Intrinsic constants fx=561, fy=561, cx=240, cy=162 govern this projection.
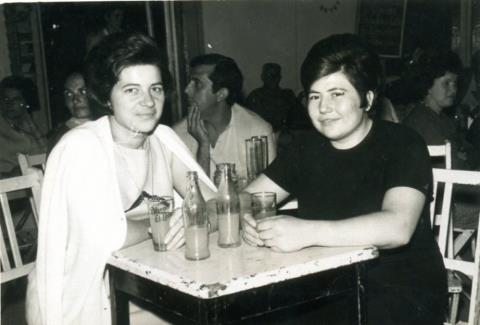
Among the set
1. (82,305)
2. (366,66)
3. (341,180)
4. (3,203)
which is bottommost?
(82,305)

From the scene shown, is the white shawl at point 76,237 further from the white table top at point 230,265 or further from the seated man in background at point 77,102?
the seated man in background at point 77,102

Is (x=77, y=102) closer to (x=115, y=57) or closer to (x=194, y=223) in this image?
(x=115, y=57)

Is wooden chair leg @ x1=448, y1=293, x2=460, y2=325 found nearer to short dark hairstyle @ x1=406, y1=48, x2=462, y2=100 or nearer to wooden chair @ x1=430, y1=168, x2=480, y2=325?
wooden chair @ x1=430, y1=168, x2=480, y2=325

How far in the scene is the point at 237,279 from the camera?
49.8 inches

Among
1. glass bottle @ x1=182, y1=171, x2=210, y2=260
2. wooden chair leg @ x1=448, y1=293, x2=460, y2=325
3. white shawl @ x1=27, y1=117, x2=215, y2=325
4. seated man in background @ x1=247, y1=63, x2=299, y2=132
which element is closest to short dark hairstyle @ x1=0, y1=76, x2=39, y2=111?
seated man in background @ x1=247, y1=63, x2=299, y2=132

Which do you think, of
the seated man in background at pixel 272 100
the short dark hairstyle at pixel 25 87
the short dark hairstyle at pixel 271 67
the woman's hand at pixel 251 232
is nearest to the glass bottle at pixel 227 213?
the woman's hand at pixel 251 232

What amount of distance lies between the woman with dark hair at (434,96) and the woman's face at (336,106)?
1.71 meters

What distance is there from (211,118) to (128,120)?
49.7 inches

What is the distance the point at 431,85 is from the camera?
137 inches

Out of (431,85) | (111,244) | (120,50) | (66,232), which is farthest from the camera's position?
(431,85)

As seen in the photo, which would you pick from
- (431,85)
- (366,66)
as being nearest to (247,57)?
(431,85)

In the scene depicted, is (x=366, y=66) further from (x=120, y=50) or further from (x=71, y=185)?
(x=71, y=185)

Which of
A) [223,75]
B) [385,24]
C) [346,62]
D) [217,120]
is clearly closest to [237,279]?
[346,62]

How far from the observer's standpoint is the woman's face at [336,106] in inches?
67.9
